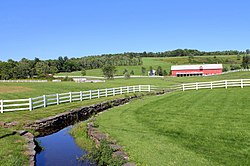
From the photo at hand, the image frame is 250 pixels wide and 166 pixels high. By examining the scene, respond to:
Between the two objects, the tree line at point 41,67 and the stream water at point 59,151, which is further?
the tree line at point 41,67

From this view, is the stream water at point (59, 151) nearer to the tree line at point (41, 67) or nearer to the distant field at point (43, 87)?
the distant field at point (43, 87)

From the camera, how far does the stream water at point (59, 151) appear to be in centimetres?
1039

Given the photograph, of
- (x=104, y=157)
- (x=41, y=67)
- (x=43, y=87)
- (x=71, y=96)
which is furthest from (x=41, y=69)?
(x=104, y=157)

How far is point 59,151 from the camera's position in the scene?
12.2 m

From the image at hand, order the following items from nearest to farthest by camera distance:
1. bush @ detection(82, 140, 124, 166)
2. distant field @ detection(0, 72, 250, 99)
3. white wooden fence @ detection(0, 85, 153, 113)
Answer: bush @ detection(82, 140, 124, 166) → white wooden fence @ detection(0, 85, 153, 113) → distant field @ detection(0, 72, 250, 99)

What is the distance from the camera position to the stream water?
1039cm

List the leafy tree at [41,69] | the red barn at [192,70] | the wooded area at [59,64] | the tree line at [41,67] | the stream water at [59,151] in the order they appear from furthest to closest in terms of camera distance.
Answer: the leafy tree at [41,69]
the wooded area at [59,64]
the tree line at [41,67]
the red barn at [192,70]
the stream water at [59,151]

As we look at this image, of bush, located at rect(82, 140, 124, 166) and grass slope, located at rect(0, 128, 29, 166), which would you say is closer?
bush, located at rect(82, 140, 124, 166)

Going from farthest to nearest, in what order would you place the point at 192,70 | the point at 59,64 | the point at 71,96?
1. the point at 59,64
2. the point at 192,70
3. the point at 71,96

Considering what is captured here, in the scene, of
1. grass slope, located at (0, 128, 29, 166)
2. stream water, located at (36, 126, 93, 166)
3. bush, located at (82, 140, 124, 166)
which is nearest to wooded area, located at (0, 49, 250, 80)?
stream water, located at (36, 126, 93, 166)

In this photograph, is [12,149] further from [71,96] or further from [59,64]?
[59,64]

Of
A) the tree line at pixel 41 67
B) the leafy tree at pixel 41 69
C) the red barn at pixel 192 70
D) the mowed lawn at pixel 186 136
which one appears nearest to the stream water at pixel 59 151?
the mowed lawn at pixel 186 136

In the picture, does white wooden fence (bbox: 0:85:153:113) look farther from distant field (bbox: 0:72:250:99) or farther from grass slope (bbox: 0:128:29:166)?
grass slope (bbox: 0:128:29:166)

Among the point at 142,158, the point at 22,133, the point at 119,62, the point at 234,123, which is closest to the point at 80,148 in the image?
the point at 22,133
